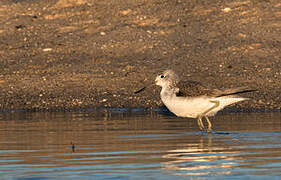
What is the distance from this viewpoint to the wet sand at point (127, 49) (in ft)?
63.2

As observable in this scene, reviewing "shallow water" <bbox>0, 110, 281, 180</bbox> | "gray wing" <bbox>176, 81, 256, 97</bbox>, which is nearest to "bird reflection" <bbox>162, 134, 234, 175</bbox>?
"shallow water" <bbox>0, 110, 281, 180</bbox>

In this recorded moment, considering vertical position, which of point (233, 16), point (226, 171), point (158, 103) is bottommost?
point (226, 171)

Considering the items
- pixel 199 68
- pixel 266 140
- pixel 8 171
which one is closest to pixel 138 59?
pixel 199 68

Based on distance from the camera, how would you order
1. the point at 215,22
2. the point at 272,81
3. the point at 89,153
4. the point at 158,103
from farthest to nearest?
1. the point at 215,22
2. the point at 272,81
3. the point at 158,103
4. the point at 89,153

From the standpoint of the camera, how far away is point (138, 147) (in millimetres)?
10211

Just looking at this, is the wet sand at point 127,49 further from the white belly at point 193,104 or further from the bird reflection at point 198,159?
the bird reflection at point 198,159

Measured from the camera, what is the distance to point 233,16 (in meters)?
24.8

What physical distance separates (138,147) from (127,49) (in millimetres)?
12971

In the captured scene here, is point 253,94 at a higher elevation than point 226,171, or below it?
higher

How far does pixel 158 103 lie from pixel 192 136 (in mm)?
6289

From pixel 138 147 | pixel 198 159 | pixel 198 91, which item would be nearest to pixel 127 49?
pixel 198 91

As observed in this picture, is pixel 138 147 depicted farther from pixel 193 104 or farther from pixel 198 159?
pixel 193 104

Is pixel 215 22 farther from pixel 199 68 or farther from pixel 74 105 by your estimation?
pixel 74 105

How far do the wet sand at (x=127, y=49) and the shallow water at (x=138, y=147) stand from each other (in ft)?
10.6
